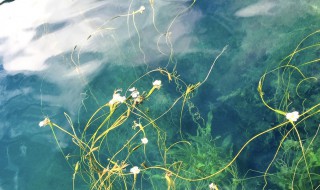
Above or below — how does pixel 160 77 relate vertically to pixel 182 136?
above

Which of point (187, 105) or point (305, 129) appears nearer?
point (305, 129)

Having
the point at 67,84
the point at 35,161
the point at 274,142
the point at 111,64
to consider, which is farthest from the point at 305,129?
the point at 35,161

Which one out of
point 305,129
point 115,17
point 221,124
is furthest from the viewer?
point 115,17

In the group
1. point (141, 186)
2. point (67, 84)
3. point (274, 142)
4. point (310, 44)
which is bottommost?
point (141, 186)

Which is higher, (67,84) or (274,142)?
(67,84)

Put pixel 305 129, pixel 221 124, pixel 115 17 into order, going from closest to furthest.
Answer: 1. pixel 305 129
2. pixel 221 124
3. pixel 115 17

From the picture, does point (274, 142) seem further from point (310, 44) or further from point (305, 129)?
point (310, 44)
